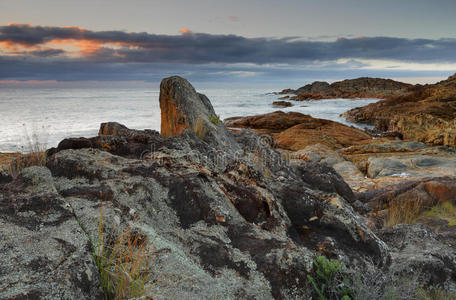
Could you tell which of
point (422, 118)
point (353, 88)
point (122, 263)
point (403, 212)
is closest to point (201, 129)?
point (403, 212)

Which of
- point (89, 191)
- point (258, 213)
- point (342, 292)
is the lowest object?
point (342, 292)

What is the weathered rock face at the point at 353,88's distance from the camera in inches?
3792

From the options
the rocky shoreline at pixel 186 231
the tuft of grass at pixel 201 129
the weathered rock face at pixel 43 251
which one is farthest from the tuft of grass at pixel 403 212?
the weathered rock face at pixel 43 251

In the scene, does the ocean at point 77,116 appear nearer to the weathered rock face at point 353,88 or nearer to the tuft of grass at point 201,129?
the tuft of grass at point 201,129

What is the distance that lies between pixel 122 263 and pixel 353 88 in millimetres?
119322

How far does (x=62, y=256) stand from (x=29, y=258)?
0.22 meters

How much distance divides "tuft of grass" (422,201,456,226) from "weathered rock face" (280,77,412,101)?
9092cm

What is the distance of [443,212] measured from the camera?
759 cm

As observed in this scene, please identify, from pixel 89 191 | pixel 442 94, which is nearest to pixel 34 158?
pixel 89 191

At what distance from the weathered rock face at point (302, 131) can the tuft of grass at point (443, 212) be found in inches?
527

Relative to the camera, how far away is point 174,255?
278 centimetres

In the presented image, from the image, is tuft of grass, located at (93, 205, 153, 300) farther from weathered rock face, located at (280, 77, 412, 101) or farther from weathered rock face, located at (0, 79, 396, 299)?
weathered rock face, located at (280, 77, 412, 101)

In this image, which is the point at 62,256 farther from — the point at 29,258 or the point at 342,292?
the point at 342,292

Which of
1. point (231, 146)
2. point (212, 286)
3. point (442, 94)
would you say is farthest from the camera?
point (442, 94)
